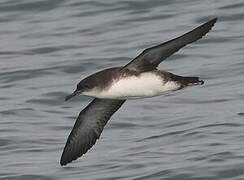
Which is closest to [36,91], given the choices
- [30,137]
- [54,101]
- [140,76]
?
[54,101]

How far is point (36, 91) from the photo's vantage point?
14250mm

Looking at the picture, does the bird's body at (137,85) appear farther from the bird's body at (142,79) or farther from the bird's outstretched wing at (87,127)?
the bird's outstretched wing at (87,127)

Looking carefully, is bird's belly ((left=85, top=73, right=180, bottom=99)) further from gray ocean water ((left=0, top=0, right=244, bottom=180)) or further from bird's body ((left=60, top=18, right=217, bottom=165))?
gray ocean water ((left=0, top=0, right=244, bottom=180))

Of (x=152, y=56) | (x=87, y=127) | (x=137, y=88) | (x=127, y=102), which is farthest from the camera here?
(x=127, y=102)

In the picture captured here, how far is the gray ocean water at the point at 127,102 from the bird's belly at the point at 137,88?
158cm

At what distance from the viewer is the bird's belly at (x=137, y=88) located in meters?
9.75

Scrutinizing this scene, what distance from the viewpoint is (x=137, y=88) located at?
9.76m

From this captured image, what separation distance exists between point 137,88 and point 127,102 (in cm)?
446

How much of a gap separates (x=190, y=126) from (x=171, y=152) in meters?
0.85

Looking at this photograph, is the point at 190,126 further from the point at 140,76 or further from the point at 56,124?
the point at 140,76

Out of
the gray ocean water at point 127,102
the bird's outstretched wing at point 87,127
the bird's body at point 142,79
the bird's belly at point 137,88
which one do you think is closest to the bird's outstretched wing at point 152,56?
the bird's body at point 142,79

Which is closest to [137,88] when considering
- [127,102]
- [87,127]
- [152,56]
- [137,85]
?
[137,85]

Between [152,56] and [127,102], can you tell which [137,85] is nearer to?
[152,56]

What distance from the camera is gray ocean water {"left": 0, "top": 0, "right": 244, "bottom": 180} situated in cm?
1178
